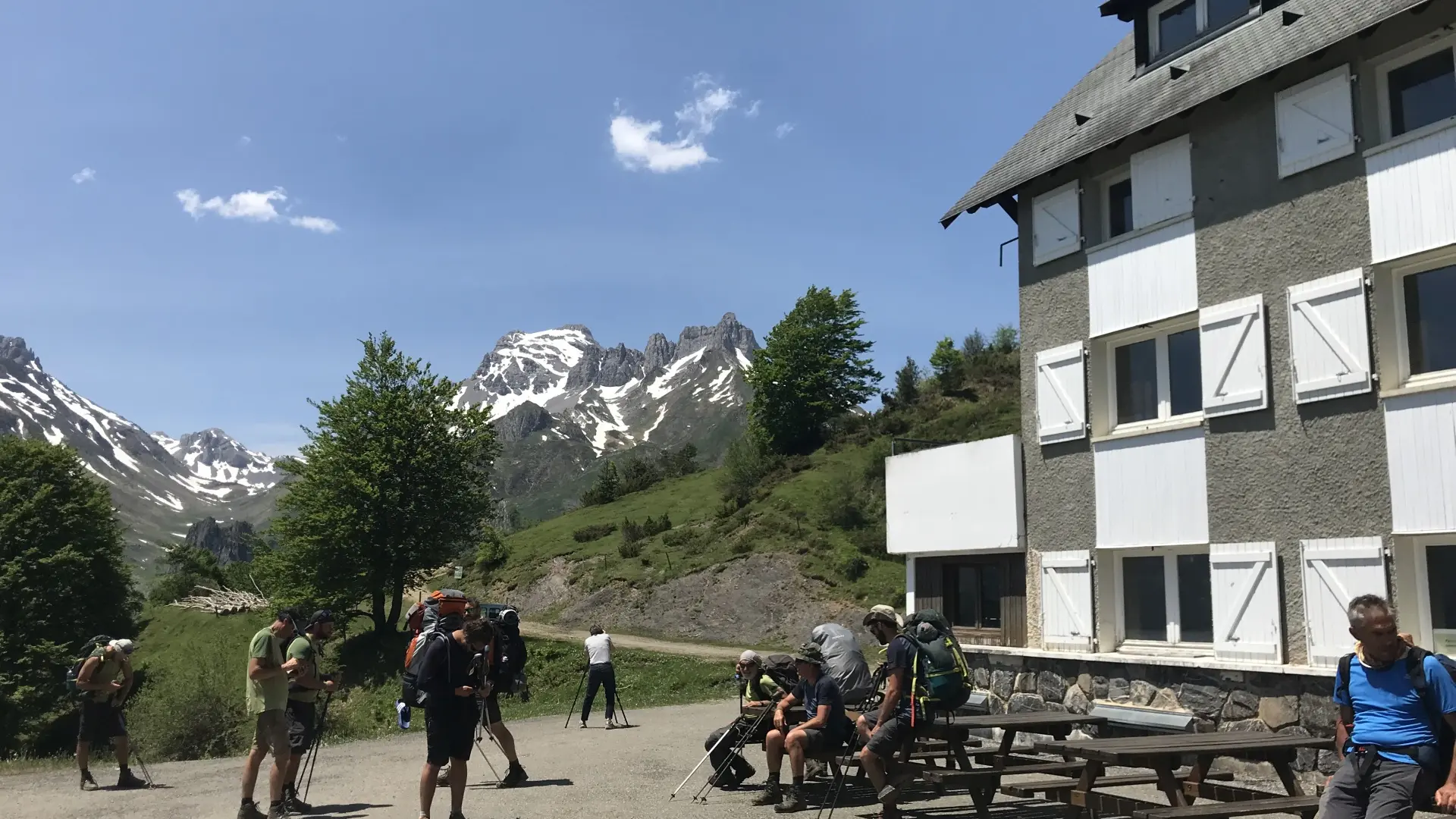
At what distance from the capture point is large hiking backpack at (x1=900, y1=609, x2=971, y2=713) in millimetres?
8062

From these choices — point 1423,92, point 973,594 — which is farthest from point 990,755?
point 1423,92

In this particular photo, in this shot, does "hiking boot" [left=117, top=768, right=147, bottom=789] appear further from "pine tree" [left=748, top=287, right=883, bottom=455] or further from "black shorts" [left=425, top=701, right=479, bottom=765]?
"pine tree" [left=748, top=287, right=883, bottom=455]

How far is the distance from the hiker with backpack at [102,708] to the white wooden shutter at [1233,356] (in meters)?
12.9

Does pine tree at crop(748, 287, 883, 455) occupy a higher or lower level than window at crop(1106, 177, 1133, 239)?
higher

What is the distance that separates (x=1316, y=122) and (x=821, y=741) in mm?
8197

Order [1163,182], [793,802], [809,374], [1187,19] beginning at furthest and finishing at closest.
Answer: [809,374], [1187,19], [1163,182], [793,802]

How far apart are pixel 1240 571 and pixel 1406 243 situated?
3.71 meters

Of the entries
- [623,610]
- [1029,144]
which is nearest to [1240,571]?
[1029,144]

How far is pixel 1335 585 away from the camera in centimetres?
1035

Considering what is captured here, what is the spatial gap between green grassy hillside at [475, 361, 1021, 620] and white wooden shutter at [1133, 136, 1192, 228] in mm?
25551

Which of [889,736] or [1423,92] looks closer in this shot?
[889,736]

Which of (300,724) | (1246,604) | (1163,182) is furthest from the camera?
(1163,182)

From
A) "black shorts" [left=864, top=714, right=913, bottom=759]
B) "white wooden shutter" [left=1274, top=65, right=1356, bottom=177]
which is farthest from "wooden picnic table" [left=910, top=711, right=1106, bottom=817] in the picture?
"white wooden shutter" [left=1274, top=65, right=1356, bottom=177]

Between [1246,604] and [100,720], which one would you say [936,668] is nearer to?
[1246,604]
